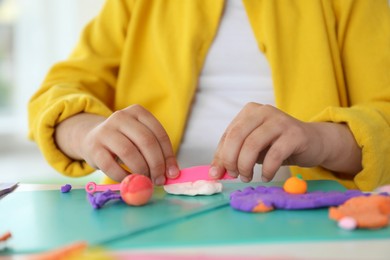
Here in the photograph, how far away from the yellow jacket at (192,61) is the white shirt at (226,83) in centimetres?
2

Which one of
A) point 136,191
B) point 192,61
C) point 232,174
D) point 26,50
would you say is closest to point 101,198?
point 136,191

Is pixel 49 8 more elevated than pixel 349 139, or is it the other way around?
pixel 49 8

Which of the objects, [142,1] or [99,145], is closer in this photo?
[99,145]

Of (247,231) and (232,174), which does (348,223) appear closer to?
(247,231)

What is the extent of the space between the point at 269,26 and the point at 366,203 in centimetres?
44

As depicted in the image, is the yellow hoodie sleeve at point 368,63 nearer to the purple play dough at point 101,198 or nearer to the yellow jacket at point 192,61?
the yellow jacket at point 192,61

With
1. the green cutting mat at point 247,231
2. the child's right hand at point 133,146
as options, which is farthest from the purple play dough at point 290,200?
the child's right hand at point 133,146

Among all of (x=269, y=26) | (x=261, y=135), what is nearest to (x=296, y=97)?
(x=269, y=26)

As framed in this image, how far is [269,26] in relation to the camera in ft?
2.48

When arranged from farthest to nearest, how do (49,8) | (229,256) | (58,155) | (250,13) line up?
(49,8) → (250,13) → (58,155) → (229,256)

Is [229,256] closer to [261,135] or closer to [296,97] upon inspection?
[261,135]

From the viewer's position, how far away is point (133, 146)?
515 mm

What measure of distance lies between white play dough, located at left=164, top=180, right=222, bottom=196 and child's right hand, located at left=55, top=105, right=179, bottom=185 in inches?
0.8

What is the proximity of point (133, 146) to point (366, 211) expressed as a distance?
25cm
